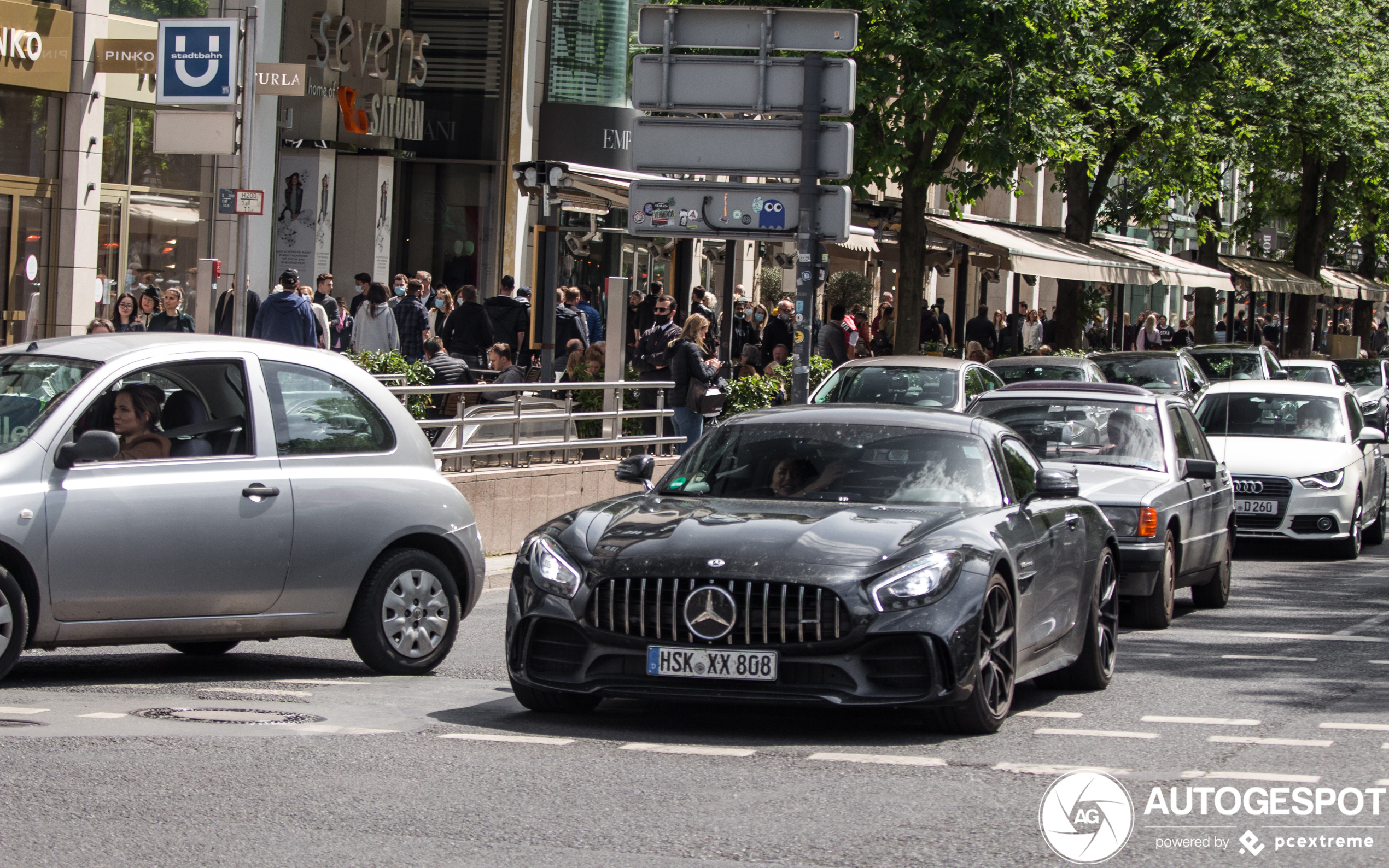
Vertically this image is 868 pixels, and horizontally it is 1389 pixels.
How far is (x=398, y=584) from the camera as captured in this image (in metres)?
9.12

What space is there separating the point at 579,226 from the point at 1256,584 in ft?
66.8

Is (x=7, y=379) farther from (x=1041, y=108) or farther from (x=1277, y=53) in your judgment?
(x=1277, y=53)

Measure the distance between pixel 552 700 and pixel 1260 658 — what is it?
486cm

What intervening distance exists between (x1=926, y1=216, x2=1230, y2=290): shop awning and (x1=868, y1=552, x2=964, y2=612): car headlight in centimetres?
2443

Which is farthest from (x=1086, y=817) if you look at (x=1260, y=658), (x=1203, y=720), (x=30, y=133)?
(x=30, y=133)

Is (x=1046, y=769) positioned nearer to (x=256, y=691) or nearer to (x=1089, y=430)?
(x=256, y=691)

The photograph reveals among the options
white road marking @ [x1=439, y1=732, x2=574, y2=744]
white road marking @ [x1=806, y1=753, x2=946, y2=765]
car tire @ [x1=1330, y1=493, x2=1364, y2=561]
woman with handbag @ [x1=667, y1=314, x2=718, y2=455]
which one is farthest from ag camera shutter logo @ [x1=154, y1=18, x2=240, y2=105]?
car tire @ [x1=1330, y1=493, x2=1364, y2=561]

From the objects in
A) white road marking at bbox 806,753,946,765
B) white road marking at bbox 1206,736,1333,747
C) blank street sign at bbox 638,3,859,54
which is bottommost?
white road marking at bbox 1206,736,1333,747

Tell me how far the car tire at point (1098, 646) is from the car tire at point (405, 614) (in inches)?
119

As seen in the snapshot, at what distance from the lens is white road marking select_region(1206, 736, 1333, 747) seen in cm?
775

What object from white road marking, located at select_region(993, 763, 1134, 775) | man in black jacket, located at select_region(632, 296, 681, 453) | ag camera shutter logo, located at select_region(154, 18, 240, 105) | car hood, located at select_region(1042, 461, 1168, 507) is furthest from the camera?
man in black jacket, located at select_region(632, 296, 681, 453)

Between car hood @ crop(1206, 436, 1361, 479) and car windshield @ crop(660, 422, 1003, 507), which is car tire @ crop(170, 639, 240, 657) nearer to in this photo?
car windshield @ crop(660, 422, 1003, 507)

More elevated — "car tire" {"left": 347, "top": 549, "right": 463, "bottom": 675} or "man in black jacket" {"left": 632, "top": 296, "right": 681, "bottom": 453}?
"man in black jacket" {"left": 632, "top": 296, "right": 681, "bottom": 453}

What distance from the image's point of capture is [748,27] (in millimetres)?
16812
